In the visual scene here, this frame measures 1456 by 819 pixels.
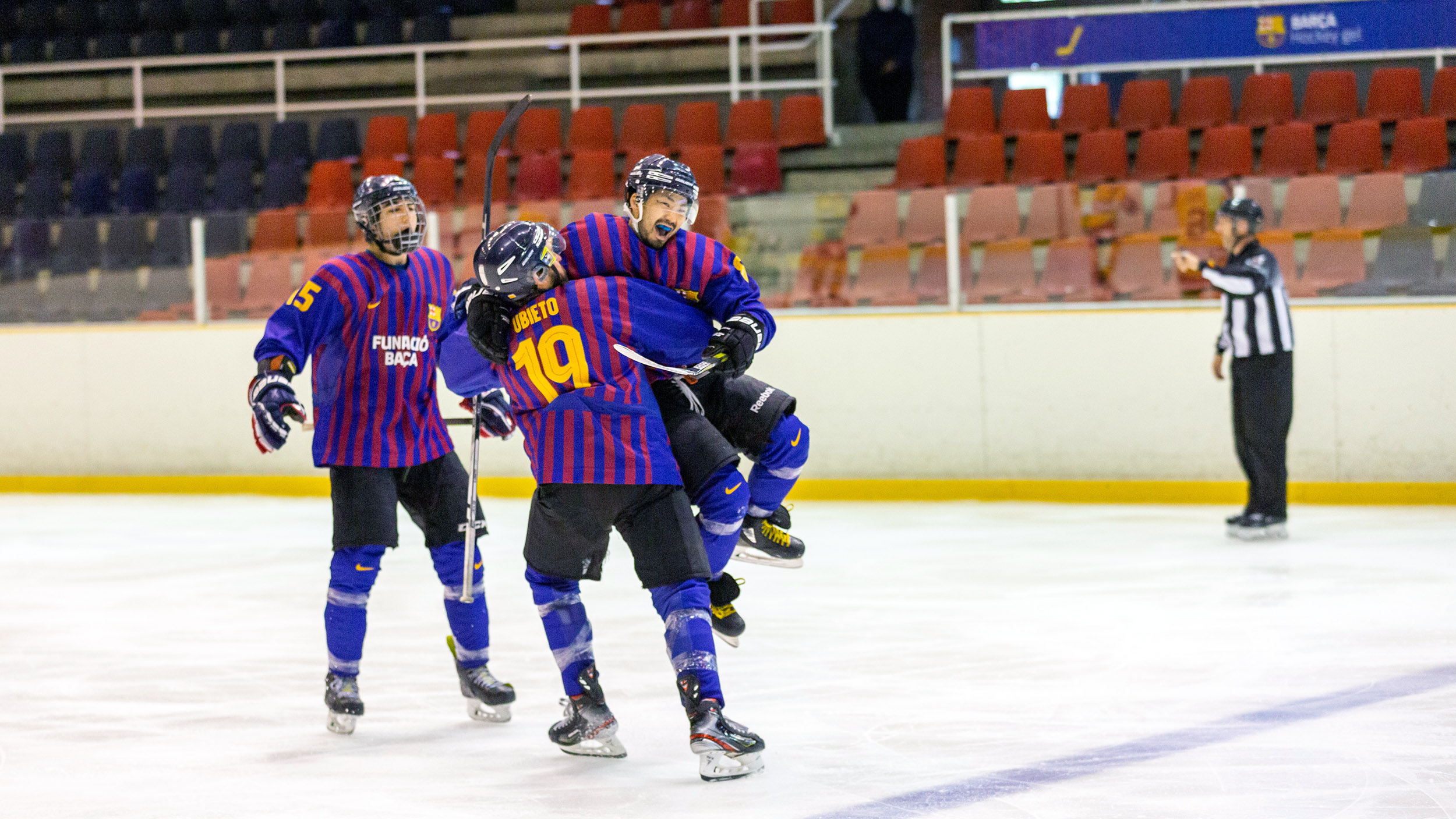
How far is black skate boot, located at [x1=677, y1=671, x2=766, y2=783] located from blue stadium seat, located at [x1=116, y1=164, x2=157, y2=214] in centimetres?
956

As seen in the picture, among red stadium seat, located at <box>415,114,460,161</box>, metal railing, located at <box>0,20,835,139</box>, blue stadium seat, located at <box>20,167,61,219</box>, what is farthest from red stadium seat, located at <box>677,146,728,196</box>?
blue stadium seat, located at <box>20,167,61,219</box>

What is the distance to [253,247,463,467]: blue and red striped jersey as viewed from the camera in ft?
12.6

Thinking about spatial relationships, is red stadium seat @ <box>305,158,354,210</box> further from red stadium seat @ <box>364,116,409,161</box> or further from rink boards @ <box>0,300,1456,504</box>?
rink boards @ <box>0,300,1456,504</box>

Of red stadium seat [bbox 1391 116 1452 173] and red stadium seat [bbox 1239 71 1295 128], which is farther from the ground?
red stadium seat [bbox 1239 71 1295 128]

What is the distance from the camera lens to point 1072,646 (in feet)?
15.3

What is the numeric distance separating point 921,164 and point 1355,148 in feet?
8.68

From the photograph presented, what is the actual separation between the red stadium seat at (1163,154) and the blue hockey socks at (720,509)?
7.22m

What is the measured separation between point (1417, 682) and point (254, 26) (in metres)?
12.2

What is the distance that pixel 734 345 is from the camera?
325 cm

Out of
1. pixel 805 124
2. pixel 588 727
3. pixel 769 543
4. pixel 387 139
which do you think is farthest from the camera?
pixel 387 139

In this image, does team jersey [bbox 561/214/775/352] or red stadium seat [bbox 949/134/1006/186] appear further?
red stadium seat [bbox 949/134/1006/186]

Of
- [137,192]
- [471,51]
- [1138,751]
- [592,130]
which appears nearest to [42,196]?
[137,192]

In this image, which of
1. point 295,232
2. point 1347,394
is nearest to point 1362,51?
point 1347,394

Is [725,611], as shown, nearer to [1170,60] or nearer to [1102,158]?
[1102,158]
